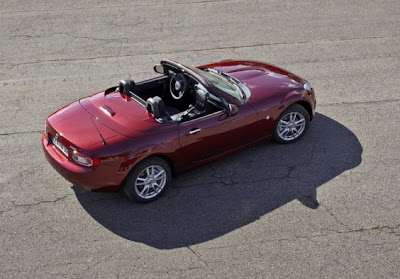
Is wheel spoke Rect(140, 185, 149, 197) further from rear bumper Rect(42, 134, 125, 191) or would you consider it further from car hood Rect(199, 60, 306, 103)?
car hood Rect(199, 60, 306, 103)

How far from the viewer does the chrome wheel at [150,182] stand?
6877 millimetres

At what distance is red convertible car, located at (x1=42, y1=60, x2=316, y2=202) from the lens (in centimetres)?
666

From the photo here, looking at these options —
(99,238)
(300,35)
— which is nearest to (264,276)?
(99,238)

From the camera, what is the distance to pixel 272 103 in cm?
786

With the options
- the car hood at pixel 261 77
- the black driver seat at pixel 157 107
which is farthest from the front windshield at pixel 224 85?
the black driver seat at pixel 157 107

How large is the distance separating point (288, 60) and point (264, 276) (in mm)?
6291

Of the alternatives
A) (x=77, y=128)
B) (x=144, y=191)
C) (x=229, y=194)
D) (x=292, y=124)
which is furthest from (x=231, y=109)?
(x=77, y=128)

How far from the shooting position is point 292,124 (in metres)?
8.23

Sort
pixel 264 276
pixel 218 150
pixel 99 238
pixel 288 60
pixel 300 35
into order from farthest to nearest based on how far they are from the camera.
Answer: pixel 300 35 → pixel 288 60 → pixel 218 150 → pixel 99 238 → pixel 264 276

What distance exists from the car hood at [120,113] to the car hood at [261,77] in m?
1.76

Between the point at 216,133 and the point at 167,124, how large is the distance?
790mm

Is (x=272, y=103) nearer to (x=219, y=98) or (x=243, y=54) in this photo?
(x=219, y=98)

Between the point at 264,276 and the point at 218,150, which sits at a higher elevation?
the point at 218,150

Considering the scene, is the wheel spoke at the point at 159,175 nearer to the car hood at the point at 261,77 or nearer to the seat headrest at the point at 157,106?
the seat headrest at the point at 157,106
